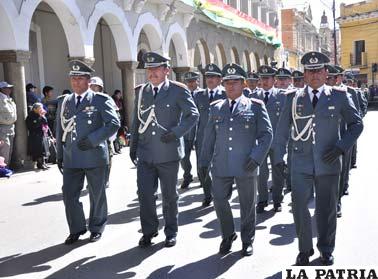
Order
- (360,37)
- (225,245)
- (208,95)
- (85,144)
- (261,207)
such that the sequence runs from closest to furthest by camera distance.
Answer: (225,245), (85,144), (261,207), (208,95), (360,37)

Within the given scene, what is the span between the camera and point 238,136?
4930mm

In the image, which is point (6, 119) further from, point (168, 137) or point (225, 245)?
point (225, 245)

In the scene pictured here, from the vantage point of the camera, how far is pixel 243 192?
496 centimetres

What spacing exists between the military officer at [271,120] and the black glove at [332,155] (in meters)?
2.08

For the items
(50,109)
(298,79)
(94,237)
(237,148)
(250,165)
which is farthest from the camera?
(50,109)

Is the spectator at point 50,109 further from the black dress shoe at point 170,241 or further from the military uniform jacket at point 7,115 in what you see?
the black dress shoe at point 170,241

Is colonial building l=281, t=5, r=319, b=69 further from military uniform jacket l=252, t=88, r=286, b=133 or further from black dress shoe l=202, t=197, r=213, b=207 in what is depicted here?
black dress shoe l=202, t=197, r=213, b=207

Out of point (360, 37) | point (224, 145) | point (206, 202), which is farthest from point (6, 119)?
point (360, 37)

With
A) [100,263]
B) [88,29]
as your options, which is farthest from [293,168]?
[88,29]

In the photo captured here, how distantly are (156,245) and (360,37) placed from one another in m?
48.0

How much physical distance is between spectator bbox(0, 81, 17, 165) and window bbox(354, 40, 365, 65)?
4433 cm

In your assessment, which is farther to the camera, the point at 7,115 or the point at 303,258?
the point at 7,115

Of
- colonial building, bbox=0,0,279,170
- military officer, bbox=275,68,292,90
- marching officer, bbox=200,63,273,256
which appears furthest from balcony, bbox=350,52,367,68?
marching officer, bbox=200,63,273,256

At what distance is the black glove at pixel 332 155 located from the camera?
4391mm
